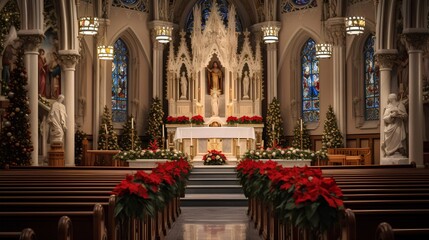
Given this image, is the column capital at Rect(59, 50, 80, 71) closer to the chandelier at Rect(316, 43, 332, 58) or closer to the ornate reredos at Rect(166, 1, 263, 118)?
the ornate reredos at Rect(166, 1, 263, 118)

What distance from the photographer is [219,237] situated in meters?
12.5

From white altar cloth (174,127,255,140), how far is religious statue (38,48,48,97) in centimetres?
615

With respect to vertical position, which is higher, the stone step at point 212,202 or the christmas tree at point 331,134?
the christmas tree at point 331,134

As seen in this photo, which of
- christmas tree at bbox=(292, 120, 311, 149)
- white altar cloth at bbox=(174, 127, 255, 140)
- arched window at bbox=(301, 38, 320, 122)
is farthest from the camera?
arched window at bbox=(301, 38, 320, 122)

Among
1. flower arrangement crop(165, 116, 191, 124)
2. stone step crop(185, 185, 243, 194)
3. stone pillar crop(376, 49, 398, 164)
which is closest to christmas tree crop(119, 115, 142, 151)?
flower arrangement crop(165, 116, 191, 124)

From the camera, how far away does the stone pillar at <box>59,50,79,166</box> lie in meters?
26.5

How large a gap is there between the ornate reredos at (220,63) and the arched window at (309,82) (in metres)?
2.56

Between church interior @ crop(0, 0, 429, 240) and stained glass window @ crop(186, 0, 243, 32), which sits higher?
stained glass window @ crop(186, 0, 243, 32)

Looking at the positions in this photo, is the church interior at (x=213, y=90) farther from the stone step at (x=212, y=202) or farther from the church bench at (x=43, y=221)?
the church bench at (x=43, y=221)

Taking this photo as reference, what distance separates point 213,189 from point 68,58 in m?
9.44

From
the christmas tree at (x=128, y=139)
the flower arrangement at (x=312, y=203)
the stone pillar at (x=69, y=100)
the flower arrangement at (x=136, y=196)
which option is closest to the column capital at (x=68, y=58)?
the stone pillar at (x=69, y=100)

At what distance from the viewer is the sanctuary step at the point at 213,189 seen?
19.1 m

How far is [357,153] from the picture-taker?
29.6 m

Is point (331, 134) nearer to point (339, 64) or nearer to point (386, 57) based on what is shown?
point (339, 64)
